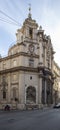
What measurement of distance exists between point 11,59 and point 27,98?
11.0 meters

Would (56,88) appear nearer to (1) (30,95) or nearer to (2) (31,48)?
(1) (30,95)

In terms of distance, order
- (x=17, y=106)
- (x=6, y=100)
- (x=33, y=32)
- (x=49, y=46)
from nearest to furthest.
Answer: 1. (x=17, y=106)
2. (x=6, y=100)
3. (x=33, y=32)
4. (x=49, y=46)

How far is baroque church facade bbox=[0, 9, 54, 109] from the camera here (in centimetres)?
6238

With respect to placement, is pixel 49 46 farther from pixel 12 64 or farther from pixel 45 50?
pixel 12 64

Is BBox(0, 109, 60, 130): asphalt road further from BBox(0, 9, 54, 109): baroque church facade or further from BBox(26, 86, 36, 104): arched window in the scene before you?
BBox(26, 86, 36, 104): arched window

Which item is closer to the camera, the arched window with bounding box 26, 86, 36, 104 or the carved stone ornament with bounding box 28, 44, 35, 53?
the arched window with bounding box 26, 86, 36, 104

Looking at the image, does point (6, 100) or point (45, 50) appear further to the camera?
point (45, 50)

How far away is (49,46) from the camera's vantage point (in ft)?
252

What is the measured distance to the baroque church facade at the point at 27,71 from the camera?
62.4 metres

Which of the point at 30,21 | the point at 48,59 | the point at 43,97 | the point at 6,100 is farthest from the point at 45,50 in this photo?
the point at 6,100

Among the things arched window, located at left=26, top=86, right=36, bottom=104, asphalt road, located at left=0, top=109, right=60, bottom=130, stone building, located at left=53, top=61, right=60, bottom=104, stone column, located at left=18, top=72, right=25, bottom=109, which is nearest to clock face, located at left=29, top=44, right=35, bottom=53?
stone column, located at left=18, top=72, right=25, bottom=109

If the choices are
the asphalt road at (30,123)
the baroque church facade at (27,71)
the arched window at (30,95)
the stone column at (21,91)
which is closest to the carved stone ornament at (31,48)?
the baroque church facade at (27,71)

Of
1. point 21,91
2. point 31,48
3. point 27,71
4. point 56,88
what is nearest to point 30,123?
point 21,91

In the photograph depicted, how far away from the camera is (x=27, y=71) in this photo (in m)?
63.6
